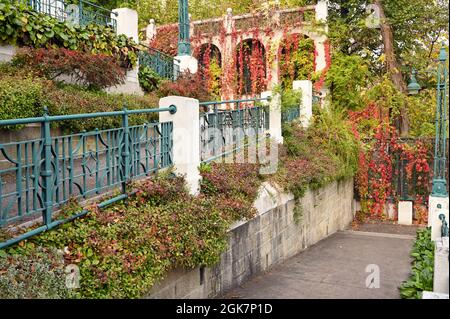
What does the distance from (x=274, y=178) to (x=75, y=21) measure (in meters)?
6.92

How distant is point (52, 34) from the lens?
9172 mm

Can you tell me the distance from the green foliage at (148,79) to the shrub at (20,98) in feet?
17.6

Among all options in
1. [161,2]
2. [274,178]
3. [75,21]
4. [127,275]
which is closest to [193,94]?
[75,21]

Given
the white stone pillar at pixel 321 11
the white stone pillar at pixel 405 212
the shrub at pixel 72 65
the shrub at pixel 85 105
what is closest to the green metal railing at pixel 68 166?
the shrub at pixel 85 105

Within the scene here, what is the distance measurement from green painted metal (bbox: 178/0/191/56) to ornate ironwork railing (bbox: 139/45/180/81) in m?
0.73

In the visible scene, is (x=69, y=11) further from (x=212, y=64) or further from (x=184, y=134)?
(x=212, y=64)

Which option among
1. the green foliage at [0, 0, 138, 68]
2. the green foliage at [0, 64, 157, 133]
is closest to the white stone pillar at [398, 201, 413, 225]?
the green foliage at [0, 64, 157, 133]

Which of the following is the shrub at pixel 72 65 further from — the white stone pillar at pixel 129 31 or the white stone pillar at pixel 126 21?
the white stone pillar at pixel 126 21

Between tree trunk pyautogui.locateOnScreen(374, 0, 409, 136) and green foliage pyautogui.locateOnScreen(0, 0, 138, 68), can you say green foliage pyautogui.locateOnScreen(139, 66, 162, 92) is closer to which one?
green foliage pyautogui.locateOnScreen(0, 0, 138, 68)

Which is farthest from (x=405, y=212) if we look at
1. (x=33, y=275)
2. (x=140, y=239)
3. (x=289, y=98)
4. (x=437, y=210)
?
(x=33, y=275)

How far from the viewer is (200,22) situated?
1991cm

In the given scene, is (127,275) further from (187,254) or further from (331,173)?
(331,173)

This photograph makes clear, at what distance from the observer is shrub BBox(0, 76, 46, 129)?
6732 mm

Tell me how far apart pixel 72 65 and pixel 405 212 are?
10936 millimetres
